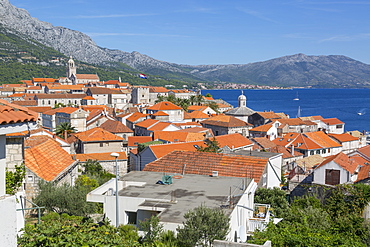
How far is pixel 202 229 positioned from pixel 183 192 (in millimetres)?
4826

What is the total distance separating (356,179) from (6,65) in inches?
6744

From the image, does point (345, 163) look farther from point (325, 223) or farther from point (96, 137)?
point (96, 137)

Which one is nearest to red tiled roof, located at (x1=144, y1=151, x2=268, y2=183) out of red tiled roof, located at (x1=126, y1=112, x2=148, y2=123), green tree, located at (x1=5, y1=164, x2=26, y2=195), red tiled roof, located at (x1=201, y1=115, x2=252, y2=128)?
green tree, located at (x1=5, y1=164, x2=26, y2=195)

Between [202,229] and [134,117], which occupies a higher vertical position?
[202,229]

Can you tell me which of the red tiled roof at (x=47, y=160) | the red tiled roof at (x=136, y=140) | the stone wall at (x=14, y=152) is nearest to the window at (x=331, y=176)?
the red tiled roof at (x=47, y=160)

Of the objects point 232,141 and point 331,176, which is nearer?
point 331,176

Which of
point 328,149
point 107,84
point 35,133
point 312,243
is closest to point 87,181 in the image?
point 35,133

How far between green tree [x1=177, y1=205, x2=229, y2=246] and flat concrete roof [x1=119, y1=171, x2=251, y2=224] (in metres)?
1.18

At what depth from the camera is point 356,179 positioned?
24125 mm

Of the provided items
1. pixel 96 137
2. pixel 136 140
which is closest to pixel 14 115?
pixel 96 137

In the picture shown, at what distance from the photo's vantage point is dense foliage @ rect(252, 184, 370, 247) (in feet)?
36.3

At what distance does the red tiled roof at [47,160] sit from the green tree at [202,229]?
9.77 metres

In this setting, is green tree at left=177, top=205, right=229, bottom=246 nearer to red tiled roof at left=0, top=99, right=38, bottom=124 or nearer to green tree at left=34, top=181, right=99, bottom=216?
green tree at left=34, top=181, right=99, bottom=216

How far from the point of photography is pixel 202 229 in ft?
33.8
